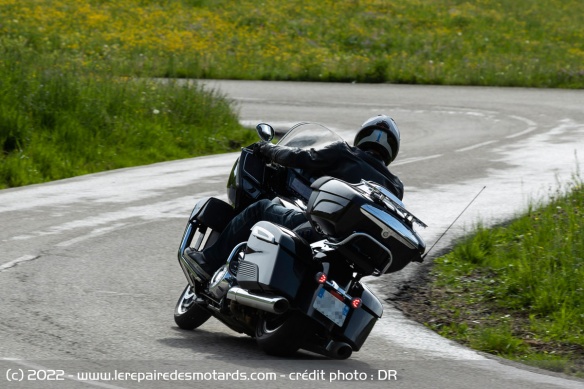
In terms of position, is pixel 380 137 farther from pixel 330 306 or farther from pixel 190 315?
pixel 190 315

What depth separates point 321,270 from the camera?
618 centimetres

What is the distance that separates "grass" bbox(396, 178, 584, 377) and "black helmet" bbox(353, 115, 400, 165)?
5.35 feet

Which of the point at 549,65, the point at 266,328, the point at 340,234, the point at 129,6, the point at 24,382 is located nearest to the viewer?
the point at 24,382

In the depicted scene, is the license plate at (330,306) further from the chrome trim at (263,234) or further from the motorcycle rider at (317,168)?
the motorcycle rider at (317,168)

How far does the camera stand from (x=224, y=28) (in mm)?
36625

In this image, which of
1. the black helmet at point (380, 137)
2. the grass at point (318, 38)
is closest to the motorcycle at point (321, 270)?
the black helmet at point (380, 137)

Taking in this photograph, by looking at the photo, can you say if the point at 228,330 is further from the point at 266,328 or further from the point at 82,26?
the point at 82,26

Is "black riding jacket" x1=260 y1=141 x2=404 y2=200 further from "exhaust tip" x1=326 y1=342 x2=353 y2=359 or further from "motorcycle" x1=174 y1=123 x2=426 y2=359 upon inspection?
"exhaust tip" x1=326 y1=342 x2=353 y2=359

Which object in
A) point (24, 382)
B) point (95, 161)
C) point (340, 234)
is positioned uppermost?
point (340, 234)

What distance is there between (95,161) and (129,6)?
77.7 feet

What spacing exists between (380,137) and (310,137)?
508 mm

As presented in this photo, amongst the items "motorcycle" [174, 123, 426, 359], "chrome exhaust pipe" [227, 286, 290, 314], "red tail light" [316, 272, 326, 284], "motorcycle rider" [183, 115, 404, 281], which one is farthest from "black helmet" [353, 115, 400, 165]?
"chrome exhaust pipe" [227, 286, 290, 314]

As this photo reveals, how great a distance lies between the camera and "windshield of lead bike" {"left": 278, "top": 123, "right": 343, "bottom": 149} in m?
6.91

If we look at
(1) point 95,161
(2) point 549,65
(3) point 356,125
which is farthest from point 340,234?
(2) point 549,65
